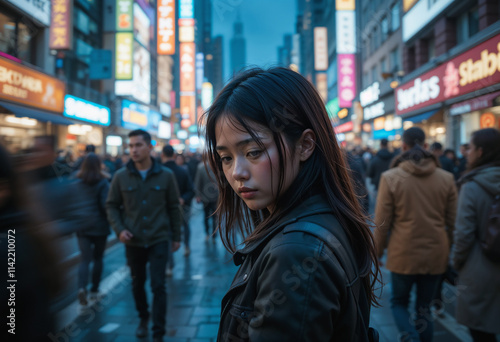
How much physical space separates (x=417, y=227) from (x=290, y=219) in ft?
9.06

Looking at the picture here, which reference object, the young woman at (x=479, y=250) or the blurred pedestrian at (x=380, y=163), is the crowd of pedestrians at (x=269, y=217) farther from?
the blurred pedestrian at (x=380, y=163)

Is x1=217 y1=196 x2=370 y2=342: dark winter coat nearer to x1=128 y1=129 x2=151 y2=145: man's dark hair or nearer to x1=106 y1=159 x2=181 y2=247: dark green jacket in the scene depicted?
x1=106 y1=159 x2=181 y2=247: dark green jacket

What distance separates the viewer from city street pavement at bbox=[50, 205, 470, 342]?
3859 mm

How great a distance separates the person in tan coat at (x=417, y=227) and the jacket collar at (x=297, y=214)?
242cm

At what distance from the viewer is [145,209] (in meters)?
4.25

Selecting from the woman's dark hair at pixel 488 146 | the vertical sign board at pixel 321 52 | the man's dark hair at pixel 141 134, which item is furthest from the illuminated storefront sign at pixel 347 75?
the woman's dark hair at pixel 488 146

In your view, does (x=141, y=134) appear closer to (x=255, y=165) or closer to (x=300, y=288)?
(x=255, y=165)

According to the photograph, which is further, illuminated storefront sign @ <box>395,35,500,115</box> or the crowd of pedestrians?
illuminated storefront sign @ <box>395,35,500,115</box>

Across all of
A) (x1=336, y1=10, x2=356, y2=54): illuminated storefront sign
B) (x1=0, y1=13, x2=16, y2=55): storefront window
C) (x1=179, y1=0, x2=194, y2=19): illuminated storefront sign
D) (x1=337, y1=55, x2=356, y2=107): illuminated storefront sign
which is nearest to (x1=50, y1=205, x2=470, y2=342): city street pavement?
(x1=0, y1=13, x2=16, y2=55): storefront window

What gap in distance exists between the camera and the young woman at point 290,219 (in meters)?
0.84

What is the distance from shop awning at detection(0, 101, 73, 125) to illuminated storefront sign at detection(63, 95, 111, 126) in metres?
1.92

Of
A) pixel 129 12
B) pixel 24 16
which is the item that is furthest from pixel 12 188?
pixel 129 12

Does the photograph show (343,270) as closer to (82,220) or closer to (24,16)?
(82,220)

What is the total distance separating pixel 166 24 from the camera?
65.0 ft
